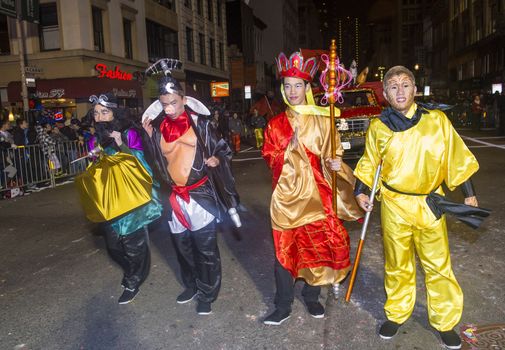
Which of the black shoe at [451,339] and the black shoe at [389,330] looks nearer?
the black shoe at [451,339]

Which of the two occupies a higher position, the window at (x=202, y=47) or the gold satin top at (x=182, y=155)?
the window at (x=202, y=47)

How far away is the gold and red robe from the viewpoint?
3762 millimetres

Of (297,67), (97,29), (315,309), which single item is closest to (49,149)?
(297,67)

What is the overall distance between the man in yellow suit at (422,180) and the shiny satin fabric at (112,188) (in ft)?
7.10

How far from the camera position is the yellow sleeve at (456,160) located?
322 cm

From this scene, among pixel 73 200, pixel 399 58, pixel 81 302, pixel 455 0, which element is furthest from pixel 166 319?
pixel 399 58

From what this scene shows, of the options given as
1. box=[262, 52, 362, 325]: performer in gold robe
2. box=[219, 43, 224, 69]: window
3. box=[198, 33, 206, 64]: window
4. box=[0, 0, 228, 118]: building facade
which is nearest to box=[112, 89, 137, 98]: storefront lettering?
box=[0, 0, 228, 118]: building facade

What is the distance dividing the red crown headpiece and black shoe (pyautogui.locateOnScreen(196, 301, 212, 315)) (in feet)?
6.70

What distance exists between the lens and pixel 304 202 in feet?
12.3

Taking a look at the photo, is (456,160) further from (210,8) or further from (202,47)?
(210,8)

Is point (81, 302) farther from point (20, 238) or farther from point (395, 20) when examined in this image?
point (395, 20)

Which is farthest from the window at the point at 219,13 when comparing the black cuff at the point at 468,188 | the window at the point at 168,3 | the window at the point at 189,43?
the black cuff at the point at 468,188

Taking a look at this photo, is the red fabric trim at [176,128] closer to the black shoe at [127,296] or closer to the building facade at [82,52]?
the black shoe at [127,296]

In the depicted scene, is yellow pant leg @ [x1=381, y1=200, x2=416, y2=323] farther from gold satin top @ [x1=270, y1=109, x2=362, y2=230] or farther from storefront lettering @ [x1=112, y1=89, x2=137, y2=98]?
storefront lettering @ [x1=112, y1=89, x2=137, y2=98]
